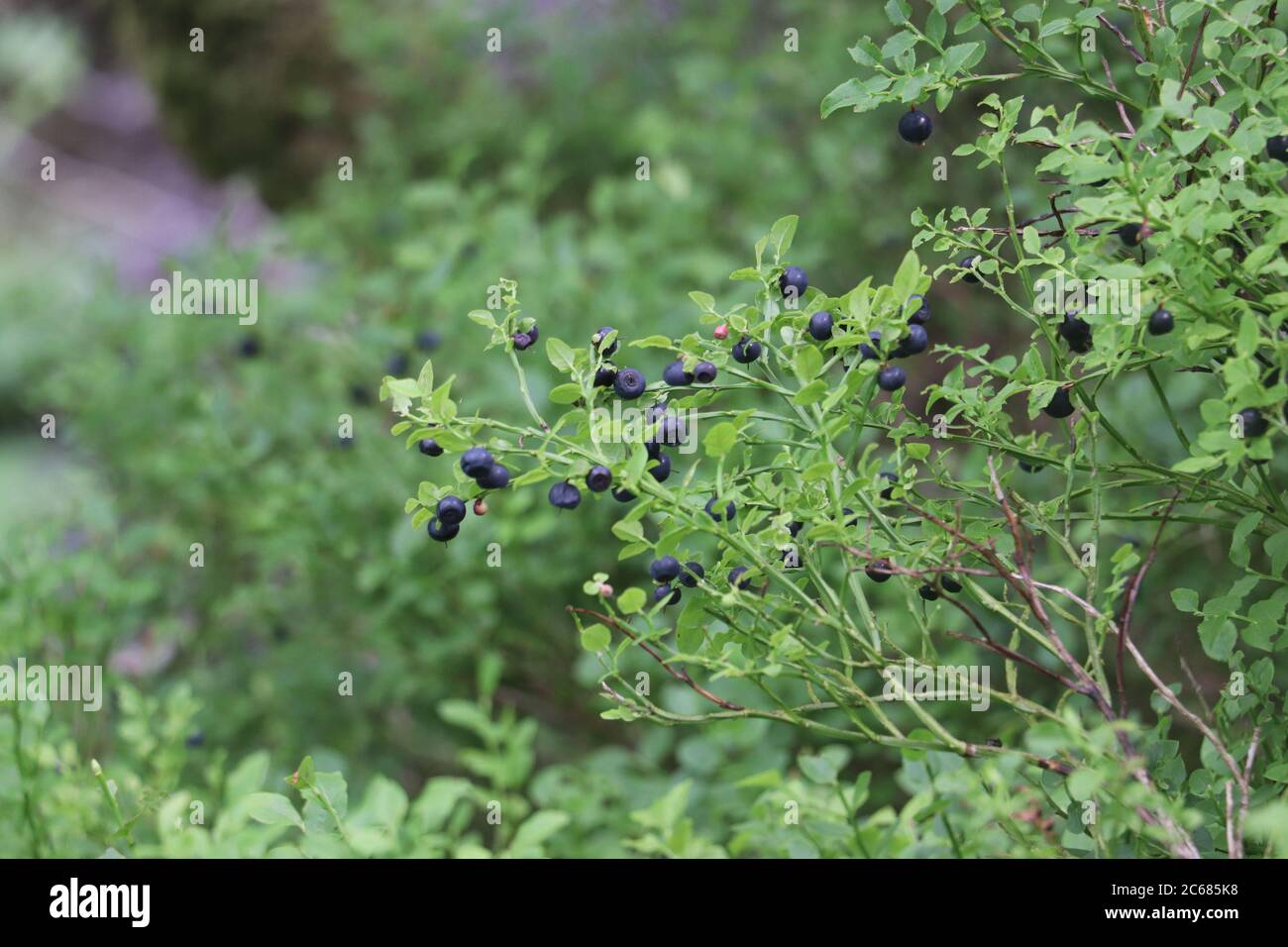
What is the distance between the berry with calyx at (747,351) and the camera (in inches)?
40.7

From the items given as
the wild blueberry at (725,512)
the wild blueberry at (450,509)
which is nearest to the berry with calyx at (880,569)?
the wild blueberry at (725,512)

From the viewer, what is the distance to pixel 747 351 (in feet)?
3.40

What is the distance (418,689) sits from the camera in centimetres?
258

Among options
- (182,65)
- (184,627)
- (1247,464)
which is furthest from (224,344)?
(1247,464)

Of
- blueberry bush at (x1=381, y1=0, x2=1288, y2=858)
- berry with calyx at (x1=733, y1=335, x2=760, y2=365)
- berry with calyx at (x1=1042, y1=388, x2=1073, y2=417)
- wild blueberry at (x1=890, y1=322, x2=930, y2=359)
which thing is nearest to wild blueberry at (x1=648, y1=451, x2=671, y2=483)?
blueberry bush at (x1=381, y1=0, x2=1288, y2=858)

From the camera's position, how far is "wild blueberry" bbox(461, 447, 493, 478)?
0.97 m

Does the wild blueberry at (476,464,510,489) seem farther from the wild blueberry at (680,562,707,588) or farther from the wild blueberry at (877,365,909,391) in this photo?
the wild blueberry at (877,365,909,391)

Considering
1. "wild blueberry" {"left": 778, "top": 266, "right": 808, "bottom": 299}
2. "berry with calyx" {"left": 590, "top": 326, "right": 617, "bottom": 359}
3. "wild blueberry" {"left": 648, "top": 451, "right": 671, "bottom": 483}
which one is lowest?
"wild blueberry" {"left": 648, "top": 451, "right": 671, "bottom": 483}

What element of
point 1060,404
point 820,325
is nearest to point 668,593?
point 820,325

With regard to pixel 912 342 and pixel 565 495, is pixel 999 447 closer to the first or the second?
pixel 912 342

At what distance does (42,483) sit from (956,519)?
13.3ft

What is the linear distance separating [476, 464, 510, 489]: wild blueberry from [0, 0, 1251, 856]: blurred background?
45 centimetres

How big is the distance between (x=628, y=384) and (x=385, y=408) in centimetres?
226
